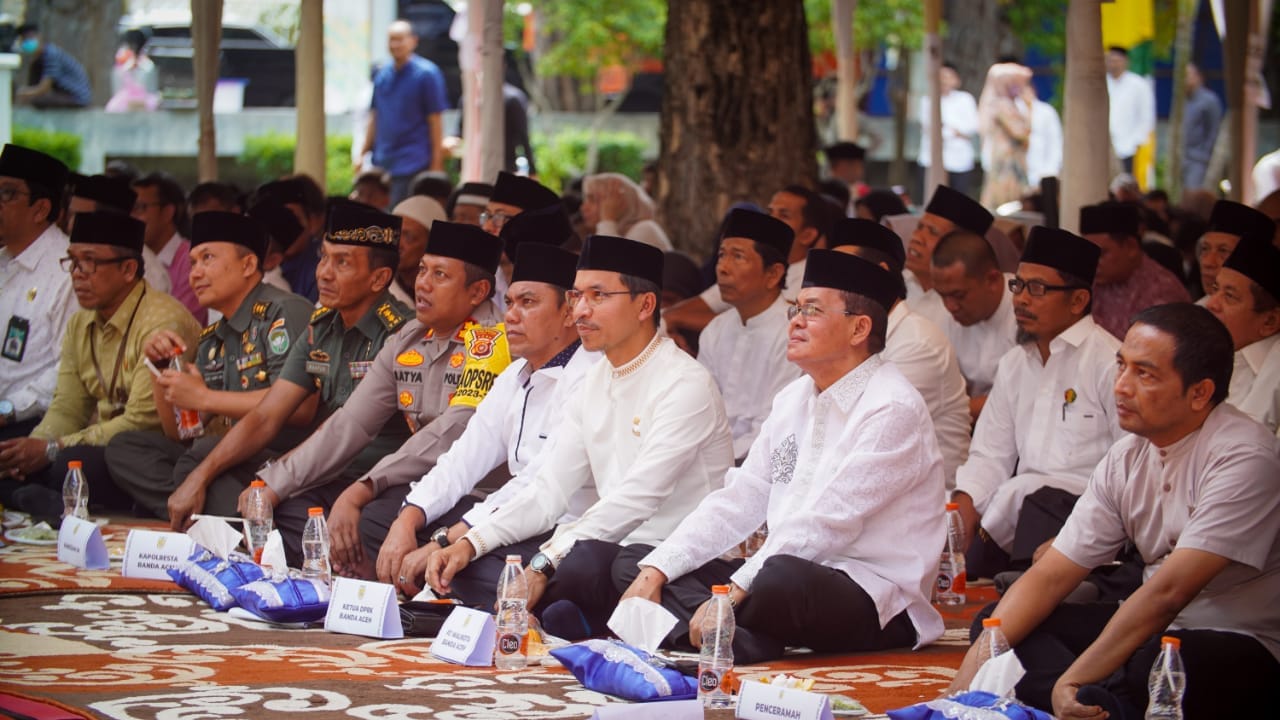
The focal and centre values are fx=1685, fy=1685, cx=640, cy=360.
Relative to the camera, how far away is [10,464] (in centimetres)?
777

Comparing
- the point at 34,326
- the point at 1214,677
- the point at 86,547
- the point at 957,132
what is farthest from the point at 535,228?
the point at 957,132

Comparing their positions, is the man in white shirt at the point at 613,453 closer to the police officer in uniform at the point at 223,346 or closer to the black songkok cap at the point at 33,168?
the police officer in uniform at the point at 223,346

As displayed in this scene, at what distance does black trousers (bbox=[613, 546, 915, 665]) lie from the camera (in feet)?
16.1

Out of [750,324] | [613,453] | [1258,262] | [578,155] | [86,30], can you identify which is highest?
[86,30]

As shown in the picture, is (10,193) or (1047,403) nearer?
(1047,403)

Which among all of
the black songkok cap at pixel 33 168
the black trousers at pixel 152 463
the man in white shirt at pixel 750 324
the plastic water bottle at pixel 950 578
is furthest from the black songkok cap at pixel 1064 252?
the black songkok cap at pixel 33 168

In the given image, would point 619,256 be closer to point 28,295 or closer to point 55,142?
point 28,295

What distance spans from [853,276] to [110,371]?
418 centimetres

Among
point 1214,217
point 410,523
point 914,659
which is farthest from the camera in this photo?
point 1214,217

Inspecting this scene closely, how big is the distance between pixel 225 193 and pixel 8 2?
47.9ft

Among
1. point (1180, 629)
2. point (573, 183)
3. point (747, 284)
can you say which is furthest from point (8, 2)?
point (1180, 629)

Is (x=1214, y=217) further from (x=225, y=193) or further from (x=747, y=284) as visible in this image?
(x=225, y=193)

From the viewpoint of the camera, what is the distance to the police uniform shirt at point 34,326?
837 cm

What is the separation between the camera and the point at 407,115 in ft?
42.4
